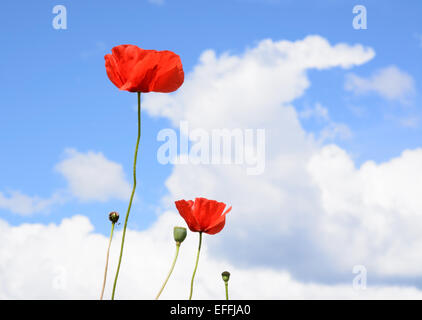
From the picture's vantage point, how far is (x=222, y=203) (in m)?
2.65

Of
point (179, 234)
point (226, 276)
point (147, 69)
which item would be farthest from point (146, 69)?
point (226, 276)

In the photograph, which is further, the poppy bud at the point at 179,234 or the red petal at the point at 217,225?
the red petal at the point at 217,225

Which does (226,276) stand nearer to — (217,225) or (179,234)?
(217,225)

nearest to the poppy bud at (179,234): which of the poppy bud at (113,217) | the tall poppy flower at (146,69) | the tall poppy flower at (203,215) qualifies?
the tall poppy flower at (203,215)

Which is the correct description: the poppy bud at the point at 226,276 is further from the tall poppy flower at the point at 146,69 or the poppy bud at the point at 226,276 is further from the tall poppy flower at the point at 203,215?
the tall poppy flower at the point at 146,69

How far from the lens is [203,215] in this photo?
102 inches

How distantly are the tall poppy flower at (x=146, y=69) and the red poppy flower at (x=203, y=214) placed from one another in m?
0.63

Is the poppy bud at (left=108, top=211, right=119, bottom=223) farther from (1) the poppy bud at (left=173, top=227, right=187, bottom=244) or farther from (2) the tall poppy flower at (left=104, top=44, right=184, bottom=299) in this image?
(2) the tall poppy flower at (left=104, top=44, right=184, bottom=299)

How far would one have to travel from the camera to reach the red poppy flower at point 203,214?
2602 millimetres

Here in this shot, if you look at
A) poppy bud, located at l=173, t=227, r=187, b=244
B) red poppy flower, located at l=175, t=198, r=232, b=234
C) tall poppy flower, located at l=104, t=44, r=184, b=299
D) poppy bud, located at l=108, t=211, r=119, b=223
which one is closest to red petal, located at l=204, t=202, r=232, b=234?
red poppy flower, located at l=175, t=198, r=232, b=234

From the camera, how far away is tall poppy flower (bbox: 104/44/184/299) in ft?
7.36

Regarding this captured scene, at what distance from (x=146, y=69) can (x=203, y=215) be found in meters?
0.79
